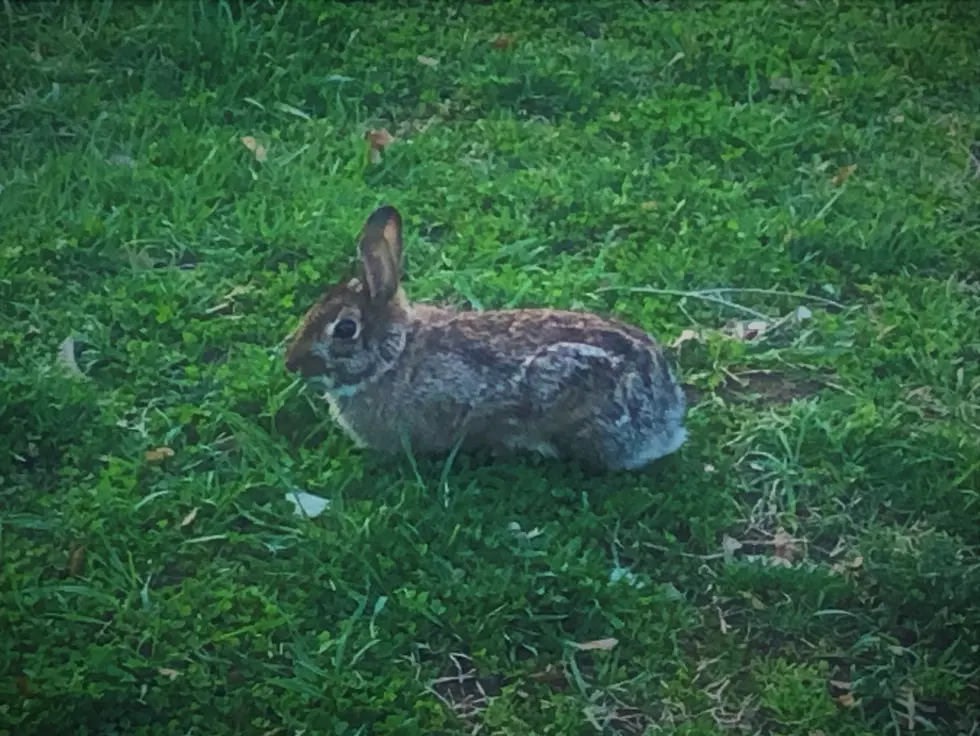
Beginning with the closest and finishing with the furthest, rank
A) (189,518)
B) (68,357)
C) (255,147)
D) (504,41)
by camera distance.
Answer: (189,518) → (68,357) → (255,147) → (504,41)

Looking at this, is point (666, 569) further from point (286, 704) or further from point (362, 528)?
point (286, 704)

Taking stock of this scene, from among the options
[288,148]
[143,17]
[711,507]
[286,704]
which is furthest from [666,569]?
[143,17]

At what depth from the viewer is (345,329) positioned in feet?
8.36

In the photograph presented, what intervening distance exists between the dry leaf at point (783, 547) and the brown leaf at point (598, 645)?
0.35 m

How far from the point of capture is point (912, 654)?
2314 millimetres

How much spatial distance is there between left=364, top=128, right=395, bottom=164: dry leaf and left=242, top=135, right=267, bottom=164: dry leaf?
0.75 ft

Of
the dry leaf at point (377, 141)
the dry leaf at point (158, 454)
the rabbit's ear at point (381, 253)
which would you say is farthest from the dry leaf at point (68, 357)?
the dry leaf at point (377, 141)

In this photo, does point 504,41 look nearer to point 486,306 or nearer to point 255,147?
point 255,147

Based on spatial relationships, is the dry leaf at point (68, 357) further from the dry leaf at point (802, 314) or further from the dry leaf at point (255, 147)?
the dry leaf at point (802, 314)

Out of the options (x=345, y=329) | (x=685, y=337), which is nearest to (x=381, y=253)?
(x=345, y=329)

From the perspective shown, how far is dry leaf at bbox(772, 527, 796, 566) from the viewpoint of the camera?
2471mm

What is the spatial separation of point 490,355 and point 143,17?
153 cm

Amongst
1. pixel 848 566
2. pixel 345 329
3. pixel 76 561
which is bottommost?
pixel 76 561

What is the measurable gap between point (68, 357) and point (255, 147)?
74 centimetres
